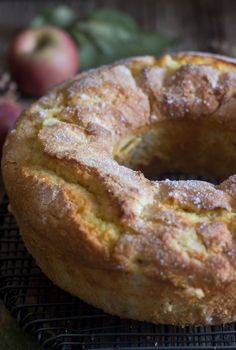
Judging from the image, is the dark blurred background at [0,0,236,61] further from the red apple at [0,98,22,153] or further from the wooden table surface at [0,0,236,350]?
the red apple at [0,98,22,153]

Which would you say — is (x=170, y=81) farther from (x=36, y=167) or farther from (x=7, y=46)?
(x=7, y=46)

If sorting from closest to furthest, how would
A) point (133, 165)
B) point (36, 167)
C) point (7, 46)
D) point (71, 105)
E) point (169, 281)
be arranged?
point (169, 281) → point (36, 167) → point (71, 105) → point (133, 165) → point (7, 46)

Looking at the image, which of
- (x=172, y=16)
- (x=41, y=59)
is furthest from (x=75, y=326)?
(x=172, y=16)

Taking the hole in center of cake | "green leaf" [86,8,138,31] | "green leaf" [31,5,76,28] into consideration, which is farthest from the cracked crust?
"green leaf" [31,5,76,28]

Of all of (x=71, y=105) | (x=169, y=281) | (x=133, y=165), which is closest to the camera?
(x=169, y=281)

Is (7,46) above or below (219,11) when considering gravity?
below

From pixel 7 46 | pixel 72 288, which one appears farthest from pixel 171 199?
pixel 7 46

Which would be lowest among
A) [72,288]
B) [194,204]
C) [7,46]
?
[7,46]

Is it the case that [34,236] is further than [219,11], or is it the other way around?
[219,11]
